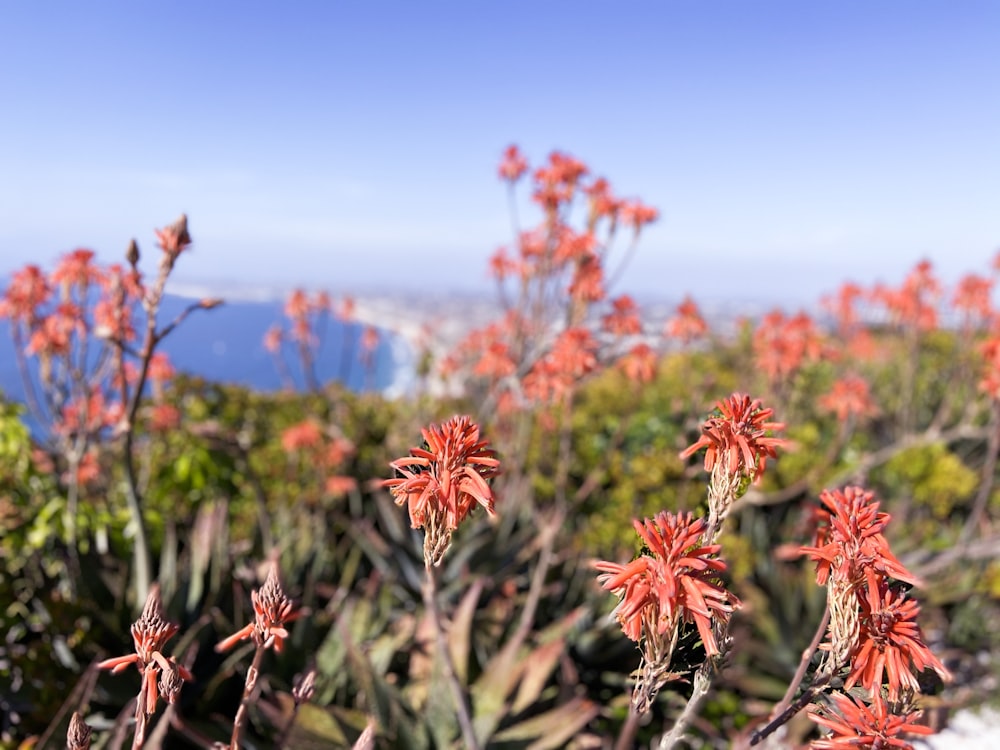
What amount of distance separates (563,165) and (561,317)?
1023 mm

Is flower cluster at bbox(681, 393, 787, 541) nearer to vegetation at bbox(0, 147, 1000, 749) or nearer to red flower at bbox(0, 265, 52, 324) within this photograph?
vegetation at bbox(0, 147, 1000, 749)

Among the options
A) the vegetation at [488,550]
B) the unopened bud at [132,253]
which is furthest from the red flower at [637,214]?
the unopened bud at [132,253]

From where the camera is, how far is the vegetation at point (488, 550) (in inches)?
37.6

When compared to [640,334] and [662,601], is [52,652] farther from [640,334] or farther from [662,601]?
[640,334]

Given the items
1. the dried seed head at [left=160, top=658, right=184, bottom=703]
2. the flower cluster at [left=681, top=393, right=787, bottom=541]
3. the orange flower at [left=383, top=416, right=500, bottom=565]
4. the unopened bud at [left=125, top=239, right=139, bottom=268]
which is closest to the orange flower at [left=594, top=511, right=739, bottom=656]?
the flower cluster at [left=681, top=393, right=787, bottom=541]

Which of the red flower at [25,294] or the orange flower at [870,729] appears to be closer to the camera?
the orange flower at [870,729]

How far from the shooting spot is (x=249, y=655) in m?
2.38

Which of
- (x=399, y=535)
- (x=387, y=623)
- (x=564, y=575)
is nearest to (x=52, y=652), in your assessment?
(x=387, y=623)

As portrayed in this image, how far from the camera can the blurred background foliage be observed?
208 cm

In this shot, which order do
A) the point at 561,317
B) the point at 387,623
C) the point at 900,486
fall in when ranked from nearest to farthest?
the point at 387,623 < the point at 561,317 < the point at 900,486

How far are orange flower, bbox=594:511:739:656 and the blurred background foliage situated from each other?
1.34 feet

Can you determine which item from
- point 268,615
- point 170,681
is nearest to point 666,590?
point 268,615

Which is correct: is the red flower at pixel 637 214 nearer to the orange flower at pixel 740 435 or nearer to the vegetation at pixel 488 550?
the vegetation at pixel 488 550

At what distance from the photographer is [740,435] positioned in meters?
0.98
